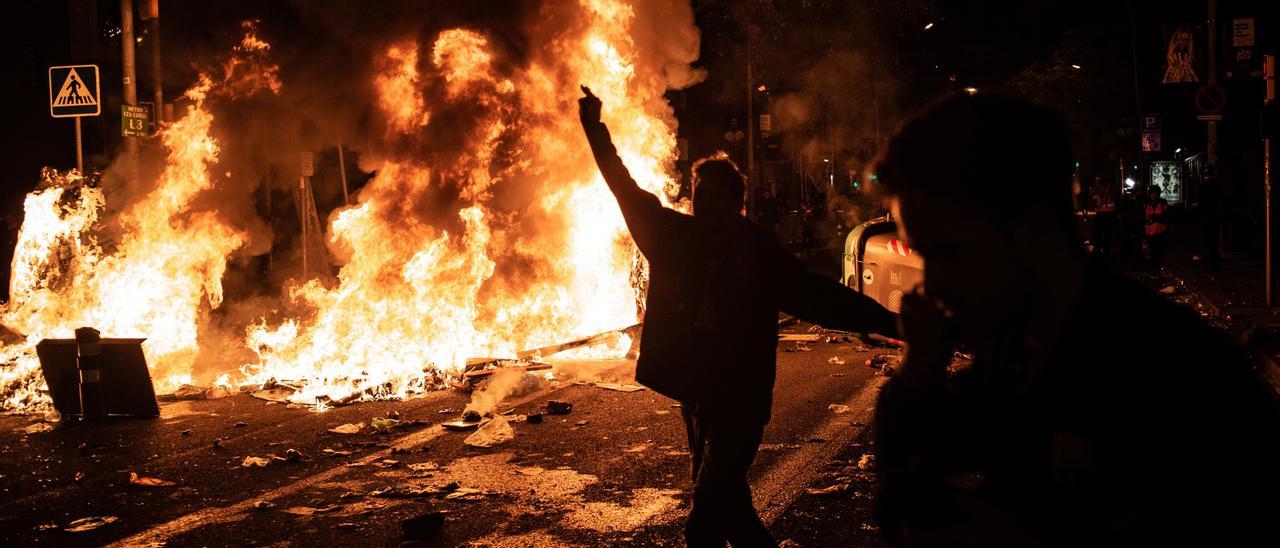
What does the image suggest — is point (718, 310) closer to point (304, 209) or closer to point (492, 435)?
point (492, 435)

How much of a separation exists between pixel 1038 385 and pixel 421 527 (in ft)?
14.2

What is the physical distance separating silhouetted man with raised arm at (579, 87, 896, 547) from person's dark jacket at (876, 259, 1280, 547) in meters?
1.90

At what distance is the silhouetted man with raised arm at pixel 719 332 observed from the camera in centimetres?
347

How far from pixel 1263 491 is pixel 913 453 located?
17.8 inches

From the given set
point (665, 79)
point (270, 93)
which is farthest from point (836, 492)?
point (270, 93)

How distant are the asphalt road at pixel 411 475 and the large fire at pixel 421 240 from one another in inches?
61.1

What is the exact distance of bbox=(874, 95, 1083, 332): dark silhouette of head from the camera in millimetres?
1389

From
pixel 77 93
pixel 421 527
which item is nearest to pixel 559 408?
pixel 421 527

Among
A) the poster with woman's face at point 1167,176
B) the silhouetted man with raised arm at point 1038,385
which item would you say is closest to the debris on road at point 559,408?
the silhouetted man with raised arm at point 1038,385

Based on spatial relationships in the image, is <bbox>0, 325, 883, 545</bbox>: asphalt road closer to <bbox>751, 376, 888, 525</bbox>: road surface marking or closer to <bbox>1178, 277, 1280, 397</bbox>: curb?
<bbox>751, 376, 888, 525</bbox>: road surface marking

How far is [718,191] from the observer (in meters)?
3.62

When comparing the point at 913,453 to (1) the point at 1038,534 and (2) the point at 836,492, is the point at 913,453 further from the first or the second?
Result: (2) the point at 836,492

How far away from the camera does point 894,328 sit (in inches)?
120

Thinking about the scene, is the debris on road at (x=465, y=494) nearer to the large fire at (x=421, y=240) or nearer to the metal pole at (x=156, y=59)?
the large fire at (x=421, y=240)
